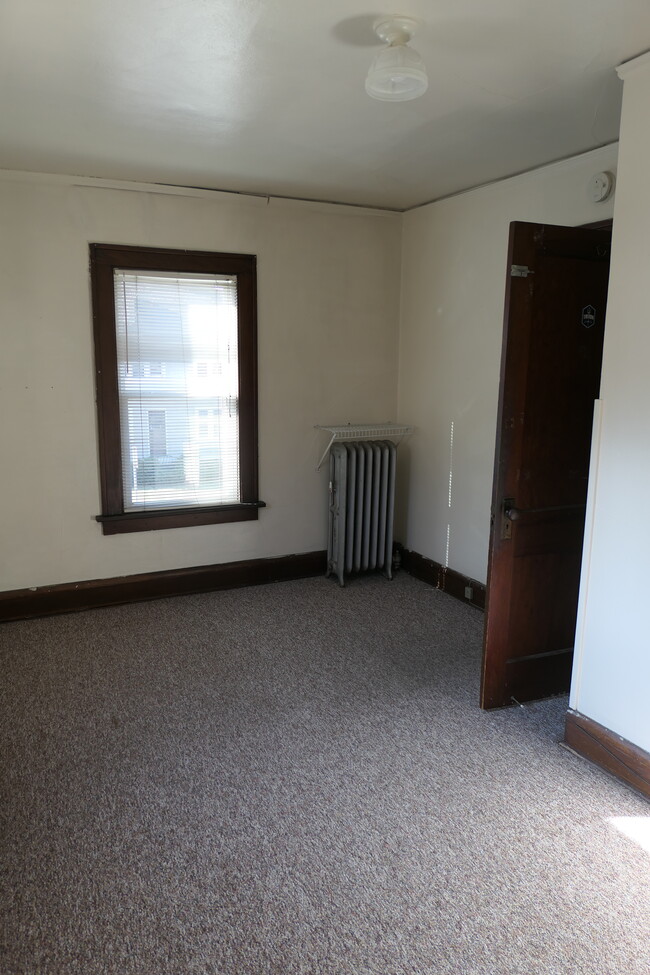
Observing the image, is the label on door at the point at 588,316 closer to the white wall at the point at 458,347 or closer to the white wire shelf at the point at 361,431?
the white wall at the point at 458,347

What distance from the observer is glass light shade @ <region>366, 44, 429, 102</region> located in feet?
7.04

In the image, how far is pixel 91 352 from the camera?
13.3 ft

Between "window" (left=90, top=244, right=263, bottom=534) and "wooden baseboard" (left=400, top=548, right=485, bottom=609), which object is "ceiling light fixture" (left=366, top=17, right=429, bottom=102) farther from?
"wooden baseboard" (left=400, top=548, right=485, bottom=609)

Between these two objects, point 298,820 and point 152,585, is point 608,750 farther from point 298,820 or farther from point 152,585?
point 152,585

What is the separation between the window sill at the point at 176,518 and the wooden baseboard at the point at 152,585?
0.31 m

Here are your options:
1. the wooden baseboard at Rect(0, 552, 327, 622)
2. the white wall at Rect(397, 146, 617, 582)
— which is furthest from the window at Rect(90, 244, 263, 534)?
the white wall at Rect(397, 146, 617, 582)

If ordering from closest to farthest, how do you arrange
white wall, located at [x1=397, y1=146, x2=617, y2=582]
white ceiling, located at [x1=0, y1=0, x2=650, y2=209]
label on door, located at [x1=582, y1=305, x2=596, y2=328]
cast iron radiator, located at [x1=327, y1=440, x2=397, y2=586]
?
white ceiling, located at [x1=0, y1=0, x2=650, y2=209]
label on door, located at [x1=582, y1=305, x2=596, y2=328]
white wall, located at [x1=397, y1=146, x2=617, y2=582]
cast iron radiator, located at [x1=327, y1=440, x2=397, y2=586]

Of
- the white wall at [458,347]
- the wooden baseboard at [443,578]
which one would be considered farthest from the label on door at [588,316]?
the wooden baseboard at [443,578]

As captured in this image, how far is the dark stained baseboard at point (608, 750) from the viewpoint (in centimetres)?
248

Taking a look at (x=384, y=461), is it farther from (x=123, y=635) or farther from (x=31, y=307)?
(x=31, y=307)

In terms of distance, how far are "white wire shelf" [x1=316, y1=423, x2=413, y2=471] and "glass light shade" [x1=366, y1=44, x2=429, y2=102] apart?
258cm

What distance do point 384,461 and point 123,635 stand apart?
204 centimetres

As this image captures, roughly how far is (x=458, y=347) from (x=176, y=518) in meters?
2.16

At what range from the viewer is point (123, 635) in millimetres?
3879
